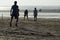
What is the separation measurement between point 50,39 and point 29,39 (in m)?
0.95

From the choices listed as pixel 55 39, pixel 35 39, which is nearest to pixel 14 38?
pixel 35 39

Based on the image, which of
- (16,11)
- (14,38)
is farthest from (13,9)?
(14,38)

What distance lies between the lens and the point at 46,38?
12805 millimetres

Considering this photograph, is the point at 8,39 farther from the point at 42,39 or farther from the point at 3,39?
the point at 42,39

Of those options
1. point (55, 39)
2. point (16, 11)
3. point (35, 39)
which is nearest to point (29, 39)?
point (35, 39)

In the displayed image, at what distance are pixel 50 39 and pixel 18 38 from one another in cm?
150

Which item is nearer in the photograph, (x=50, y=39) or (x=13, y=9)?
(x=50, y=39)

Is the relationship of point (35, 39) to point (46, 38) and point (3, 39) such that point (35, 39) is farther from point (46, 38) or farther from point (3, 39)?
point (3, 39)

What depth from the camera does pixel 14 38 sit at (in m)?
12.8

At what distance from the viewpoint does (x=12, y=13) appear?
1903 centimetres

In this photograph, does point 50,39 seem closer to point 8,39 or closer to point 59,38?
point 59,38

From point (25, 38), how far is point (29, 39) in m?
0.38

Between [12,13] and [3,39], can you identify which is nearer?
[3,39]

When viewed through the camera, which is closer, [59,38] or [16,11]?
[59,38]
